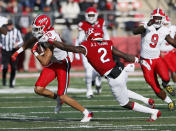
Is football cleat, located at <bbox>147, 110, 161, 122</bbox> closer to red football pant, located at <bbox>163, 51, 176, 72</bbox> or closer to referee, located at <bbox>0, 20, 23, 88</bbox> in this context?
red football pant, located at <bbox>163, 51, 176, 72</bbox>

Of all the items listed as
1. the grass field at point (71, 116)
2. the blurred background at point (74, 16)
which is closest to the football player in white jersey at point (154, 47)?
the grass field at point (71, 116)

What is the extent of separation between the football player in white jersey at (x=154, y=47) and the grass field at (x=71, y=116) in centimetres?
53

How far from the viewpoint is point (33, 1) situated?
20.5m

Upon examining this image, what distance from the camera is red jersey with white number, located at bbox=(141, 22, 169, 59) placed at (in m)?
9.24

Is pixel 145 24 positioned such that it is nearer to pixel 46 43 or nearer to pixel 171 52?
pixel 46 43

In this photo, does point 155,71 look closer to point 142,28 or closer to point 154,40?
point 154,40

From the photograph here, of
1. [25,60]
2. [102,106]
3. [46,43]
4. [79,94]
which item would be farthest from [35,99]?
[25,60]

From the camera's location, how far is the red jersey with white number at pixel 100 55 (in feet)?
24.1

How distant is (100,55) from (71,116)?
1.40m

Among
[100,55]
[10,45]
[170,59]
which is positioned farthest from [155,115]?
[10,45]

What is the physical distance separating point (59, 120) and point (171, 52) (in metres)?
5.07

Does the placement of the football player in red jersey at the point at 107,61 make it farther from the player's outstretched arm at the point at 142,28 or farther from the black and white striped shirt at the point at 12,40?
the black and white striped shirt at the point at 12,40

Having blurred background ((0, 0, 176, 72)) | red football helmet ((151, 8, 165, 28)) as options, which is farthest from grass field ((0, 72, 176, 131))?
blurred background ((0, 0, 176, 72))

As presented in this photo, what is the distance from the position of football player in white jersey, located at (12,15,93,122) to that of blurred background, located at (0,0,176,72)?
10.7 m
